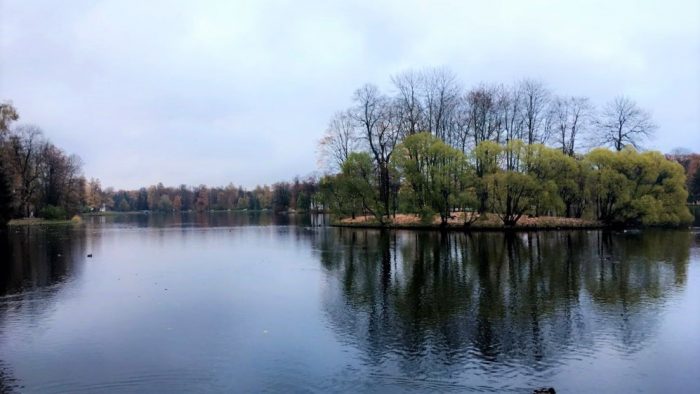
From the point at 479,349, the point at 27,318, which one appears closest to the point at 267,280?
the point at 27,318

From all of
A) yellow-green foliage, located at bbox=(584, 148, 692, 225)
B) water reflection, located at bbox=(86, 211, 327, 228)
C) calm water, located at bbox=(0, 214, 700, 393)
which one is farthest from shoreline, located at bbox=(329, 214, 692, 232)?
water reflection, located at bbox=(86, 211, 327, 228)

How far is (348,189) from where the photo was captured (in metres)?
62.0

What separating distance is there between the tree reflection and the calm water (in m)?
0.07

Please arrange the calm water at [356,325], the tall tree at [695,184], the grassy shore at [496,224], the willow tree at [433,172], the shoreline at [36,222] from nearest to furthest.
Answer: the calm water at [356,325], the grassy shore at [496,224], the willow tree at [433,172], the shoreline at [36,222], the tall tree at [695,184]

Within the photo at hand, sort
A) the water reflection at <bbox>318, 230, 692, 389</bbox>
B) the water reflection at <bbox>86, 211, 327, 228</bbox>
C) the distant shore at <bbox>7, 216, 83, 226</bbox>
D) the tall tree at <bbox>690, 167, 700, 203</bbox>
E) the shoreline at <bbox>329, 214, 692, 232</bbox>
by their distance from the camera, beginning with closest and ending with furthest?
the water reflection at <bbox>318, 230, 692, 389</bbox> → the shoreline at <bbox>329, 214, 692, 232</bbox> → the distant shore at <bbox>7, 216, 83, 226</bbox> → the water reflection at <bbox>86, 211, 327, 228</bbox> → the tall tree at <bbox>690, 167, 700, 203</bbox>

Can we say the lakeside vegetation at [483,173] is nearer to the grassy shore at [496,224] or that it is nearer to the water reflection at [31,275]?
the grassy shore at [496,224]

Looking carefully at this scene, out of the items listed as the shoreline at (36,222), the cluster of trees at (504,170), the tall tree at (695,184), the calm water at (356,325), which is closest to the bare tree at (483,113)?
the cluster of trees at (504,170)

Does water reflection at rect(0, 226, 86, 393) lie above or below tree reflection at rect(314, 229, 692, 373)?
above

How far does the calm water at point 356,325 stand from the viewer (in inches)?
415

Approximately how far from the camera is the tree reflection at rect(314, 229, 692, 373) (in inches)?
493

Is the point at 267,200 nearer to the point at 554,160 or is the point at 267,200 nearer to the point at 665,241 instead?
the point at 554,160

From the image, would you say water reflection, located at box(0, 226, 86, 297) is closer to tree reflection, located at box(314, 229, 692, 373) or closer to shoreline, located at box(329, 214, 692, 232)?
tree reflection, located at box(314, 229, 692, 373)

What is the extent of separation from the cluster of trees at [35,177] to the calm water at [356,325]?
157ft

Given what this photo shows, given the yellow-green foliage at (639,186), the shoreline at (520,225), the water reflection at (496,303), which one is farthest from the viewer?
the yellow-green foliage at (639,186)
